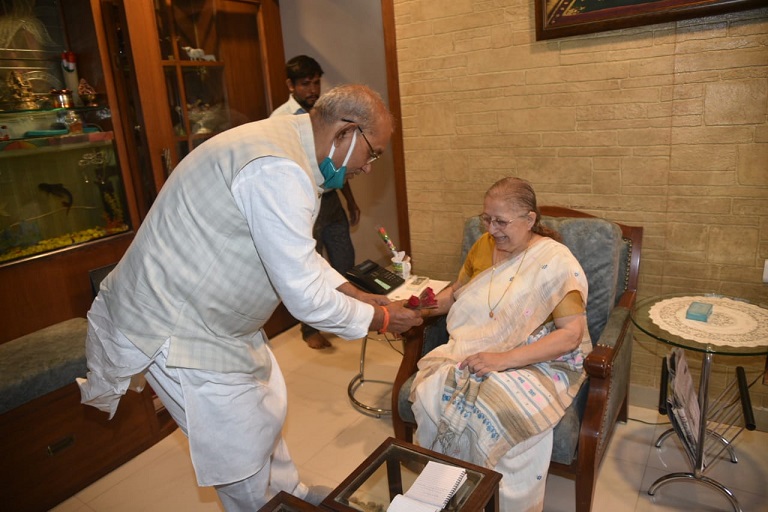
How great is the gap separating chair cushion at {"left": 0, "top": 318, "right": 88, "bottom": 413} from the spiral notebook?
1527 mm

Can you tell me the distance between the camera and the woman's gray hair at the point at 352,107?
142 centimetres

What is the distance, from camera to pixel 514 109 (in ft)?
8.18

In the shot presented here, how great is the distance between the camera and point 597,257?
216 cm

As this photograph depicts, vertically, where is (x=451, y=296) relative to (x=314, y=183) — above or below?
below

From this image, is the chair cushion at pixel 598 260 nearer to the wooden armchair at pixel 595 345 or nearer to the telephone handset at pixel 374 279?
the wooden armchair at pixel 595 345

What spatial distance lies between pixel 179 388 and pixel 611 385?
4.69ft

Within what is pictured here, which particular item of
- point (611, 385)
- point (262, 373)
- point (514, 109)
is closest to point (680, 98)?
point (514, 109)

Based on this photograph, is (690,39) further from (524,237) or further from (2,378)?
(2,378)

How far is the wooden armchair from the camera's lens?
5.86ft

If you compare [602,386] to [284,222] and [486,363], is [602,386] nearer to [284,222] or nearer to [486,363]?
[486,363]

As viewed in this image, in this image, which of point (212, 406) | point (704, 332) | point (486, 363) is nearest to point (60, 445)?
point (212, 406)

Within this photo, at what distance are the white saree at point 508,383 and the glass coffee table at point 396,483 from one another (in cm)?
24

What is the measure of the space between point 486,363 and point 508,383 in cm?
10

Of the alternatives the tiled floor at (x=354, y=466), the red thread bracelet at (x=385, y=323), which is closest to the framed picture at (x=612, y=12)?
the red thread bracelet at (x=385, y=323)
